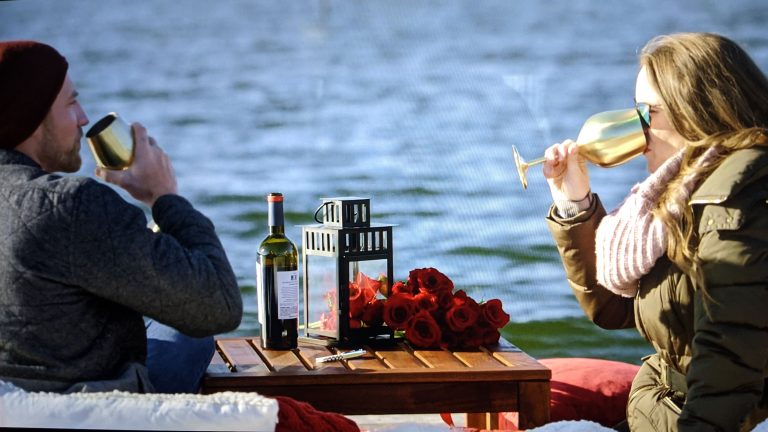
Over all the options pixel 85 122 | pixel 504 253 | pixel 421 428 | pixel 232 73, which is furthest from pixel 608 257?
pixel 232 73

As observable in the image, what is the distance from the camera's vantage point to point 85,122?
2045 millimetres

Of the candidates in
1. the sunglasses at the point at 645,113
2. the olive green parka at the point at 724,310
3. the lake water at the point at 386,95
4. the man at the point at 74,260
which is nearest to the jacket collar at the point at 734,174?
the olive green parka at the point at 724,310

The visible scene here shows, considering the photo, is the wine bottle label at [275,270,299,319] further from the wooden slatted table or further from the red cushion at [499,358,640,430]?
the red cushion at [499,358,640,430]

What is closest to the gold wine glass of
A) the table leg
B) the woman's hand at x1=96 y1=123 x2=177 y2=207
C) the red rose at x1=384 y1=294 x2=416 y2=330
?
the red rose at x1=384 y1=294 x2=416 y2=330

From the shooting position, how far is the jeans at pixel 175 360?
2.18 metres

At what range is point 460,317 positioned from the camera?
8.30ft

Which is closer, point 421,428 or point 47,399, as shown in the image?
point 47,399

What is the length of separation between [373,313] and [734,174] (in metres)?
0.91

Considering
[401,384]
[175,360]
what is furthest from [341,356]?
[175,360]

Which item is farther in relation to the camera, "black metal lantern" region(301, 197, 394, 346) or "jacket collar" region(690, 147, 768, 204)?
"black metal lantern" region(301, 197, 394, 346)

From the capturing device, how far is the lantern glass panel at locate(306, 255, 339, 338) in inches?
102

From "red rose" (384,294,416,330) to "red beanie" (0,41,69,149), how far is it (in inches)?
36.7

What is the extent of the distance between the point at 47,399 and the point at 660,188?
120cm

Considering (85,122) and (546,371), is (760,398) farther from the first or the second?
(85,122)
